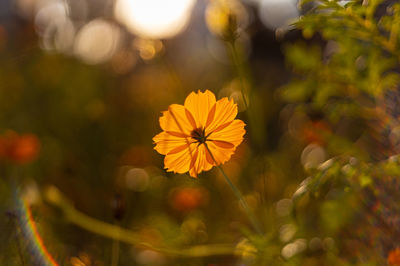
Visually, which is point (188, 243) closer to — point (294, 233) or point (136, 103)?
point (294, 233)

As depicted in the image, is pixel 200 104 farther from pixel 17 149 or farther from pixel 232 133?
pixel 17 149

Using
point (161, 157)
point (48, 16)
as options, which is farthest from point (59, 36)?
point (161, 157)

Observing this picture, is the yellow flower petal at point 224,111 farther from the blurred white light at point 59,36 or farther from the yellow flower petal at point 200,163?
the blurred white light at point 59,36

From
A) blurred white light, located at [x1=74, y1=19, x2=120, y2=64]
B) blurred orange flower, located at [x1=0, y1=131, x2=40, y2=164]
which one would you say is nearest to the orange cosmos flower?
blurred orange flower, located at [x1=0, y1=131, x2=40, y2=164]

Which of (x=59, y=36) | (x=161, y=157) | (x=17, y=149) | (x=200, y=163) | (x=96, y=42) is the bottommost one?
(x=200, y=163)

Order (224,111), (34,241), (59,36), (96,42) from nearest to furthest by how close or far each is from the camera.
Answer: (224,111) → (34,241) → (59,36) → (96,42)

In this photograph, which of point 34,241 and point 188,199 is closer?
point 34,241
